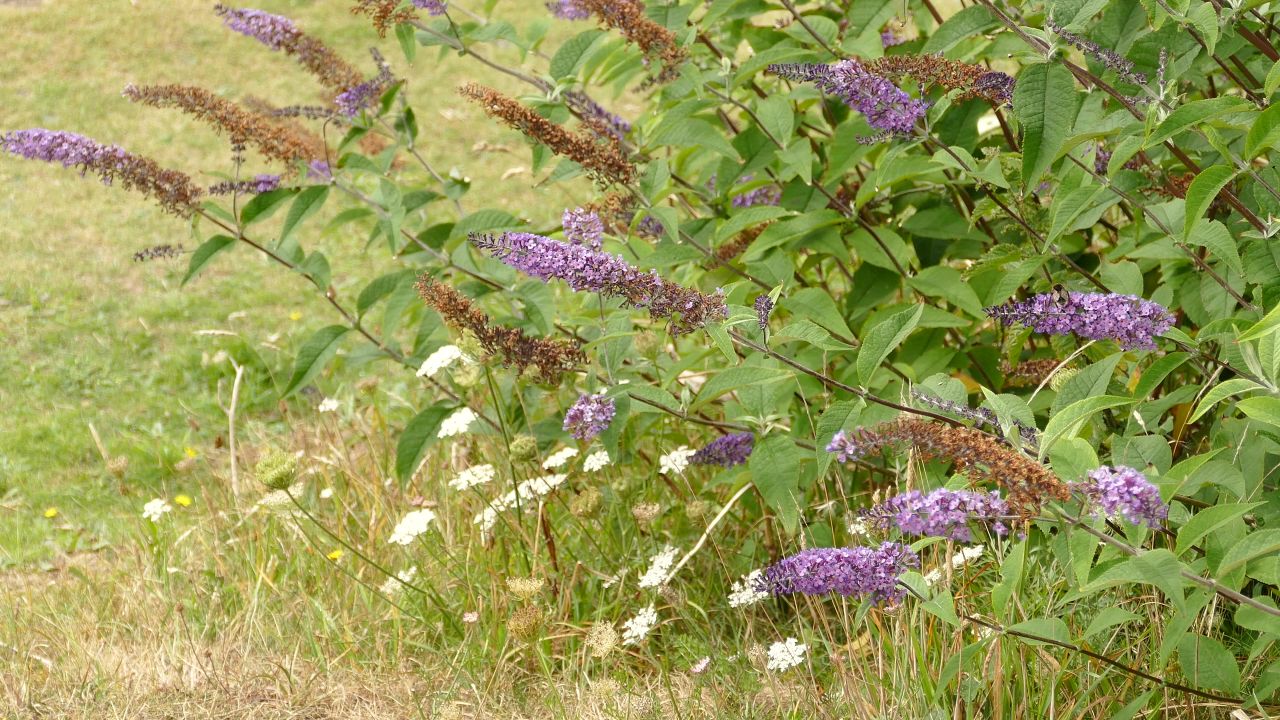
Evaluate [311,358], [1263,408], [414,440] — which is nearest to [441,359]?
[414,440]

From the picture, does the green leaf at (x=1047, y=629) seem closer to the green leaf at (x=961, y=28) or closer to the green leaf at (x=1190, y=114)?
the green leaf at (x=1190, y=114)

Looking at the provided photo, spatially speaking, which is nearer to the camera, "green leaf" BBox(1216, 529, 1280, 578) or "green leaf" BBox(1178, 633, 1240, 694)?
"green leaf" BBox(1216, 529, 1280, 578)

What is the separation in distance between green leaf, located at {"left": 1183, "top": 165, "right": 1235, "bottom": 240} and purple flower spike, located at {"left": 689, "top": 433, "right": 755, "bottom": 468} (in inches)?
47.3

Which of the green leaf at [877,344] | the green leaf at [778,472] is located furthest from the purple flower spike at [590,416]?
the green leaf at [877,344]

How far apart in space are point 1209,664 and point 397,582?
2023 mm

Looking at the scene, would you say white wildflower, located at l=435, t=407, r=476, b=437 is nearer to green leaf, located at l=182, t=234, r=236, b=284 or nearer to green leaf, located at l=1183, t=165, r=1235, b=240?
green leaf, located at l=182, t=234, r=236, b=284

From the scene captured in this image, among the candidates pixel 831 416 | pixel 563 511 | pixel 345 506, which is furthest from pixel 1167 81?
pixel 345 506

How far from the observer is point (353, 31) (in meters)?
10.9

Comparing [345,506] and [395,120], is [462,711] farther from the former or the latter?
[395,120]

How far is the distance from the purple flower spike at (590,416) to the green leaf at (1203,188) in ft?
3.94

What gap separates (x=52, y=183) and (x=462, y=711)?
7.11 metres

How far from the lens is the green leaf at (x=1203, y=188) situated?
6.33 feet

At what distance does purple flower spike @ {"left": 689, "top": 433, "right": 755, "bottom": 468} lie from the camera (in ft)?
9.30

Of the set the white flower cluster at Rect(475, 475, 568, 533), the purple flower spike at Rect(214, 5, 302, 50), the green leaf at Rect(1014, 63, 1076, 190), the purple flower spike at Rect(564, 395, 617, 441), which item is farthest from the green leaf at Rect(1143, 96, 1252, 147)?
the purple flower spike at Rect(214, 5, 302, 50)
